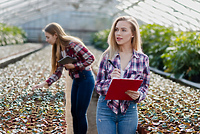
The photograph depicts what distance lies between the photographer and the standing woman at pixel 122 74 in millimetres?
1879

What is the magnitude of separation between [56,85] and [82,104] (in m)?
2.17

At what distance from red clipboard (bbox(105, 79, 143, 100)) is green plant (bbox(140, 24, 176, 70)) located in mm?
7510

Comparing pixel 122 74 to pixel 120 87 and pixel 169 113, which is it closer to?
pixel 120 87

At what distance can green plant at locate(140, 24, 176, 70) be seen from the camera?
9547 mm

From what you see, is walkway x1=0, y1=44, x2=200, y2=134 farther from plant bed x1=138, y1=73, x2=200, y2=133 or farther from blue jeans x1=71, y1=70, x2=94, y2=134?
blue jeans x1=71, y1=70, x2=94, y2=134

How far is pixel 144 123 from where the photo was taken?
3.04 metres

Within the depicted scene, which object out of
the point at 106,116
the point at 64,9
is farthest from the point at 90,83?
the point at 64,9

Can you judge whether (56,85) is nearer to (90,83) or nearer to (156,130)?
(90,83)

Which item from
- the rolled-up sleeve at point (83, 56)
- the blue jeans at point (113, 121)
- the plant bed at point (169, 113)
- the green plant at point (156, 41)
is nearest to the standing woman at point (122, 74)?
the blue jeans at point (113, 121)

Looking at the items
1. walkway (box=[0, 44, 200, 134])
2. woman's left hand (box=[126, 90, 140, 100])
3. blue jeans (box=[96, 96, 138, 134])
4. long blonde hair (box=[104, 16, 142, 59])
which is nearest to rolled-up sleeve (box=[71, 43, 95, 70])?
walkway (box=[0, 44, 200, 134])

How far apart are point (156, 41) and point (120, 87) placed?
9.23 metres

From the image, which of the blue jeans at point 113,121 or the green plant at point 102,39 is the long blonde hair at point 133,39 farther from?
the green plant at point 102,39

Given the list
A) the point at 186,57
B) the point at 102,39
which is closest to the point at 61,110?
the point at 186,57

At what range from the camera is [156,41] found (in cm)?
1061
